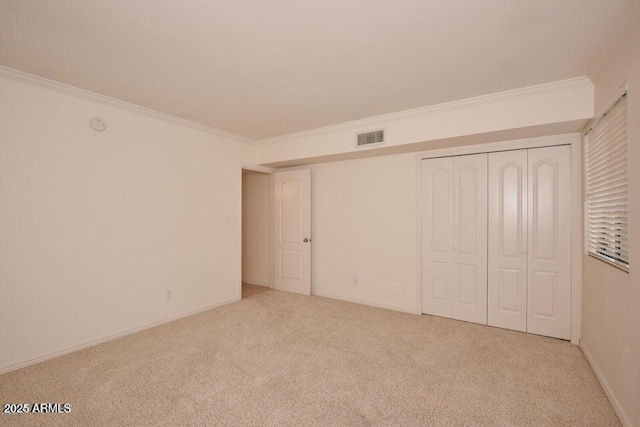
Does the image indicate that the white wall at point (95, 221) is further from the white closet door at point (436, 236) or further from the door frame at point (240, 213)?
the white closet door at point (436, 236)

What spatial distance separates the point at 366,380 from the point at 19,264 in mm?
3111

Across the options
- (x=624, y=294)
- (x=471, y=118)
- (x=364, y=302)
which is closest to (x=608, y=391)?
(x=624, y=294)

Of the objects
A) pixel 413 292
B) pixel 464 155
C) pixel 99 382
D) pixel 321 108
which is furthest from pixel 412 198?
pixel 99 382

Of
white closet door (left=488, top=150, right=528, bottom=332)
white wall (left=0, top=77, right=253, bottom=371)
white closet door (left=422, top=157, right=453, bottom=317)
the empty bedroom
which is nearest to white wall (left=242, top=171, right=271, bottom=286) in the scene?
the empty bedroom

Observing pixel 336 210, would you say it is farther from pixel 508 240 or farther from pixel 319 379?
pixel 319 379

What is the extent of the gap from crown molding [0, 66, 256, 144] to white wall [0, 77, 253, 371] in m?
0.04

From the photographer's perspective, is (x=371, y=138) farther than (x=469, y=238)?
Yes

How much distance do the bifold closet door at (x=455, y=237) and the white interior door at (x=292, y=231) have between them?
1.86 meters

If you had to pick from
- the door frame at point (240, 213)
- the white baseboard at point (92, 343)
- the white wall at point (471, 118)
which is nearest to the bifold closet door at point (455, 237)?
the white wall at point (471, 118)

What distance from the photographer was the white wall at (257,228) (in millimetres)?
5551

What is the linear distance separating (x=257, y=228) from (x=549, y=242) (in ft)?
14.7

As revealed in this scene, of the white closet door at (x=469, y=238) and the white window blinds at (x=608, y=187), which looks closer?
the white window blinds at (x=608, y=187)

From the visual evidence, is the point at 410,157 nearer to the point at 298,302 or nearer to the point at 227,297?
the point at 298,302

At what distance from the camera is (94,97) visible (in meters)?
2.99
